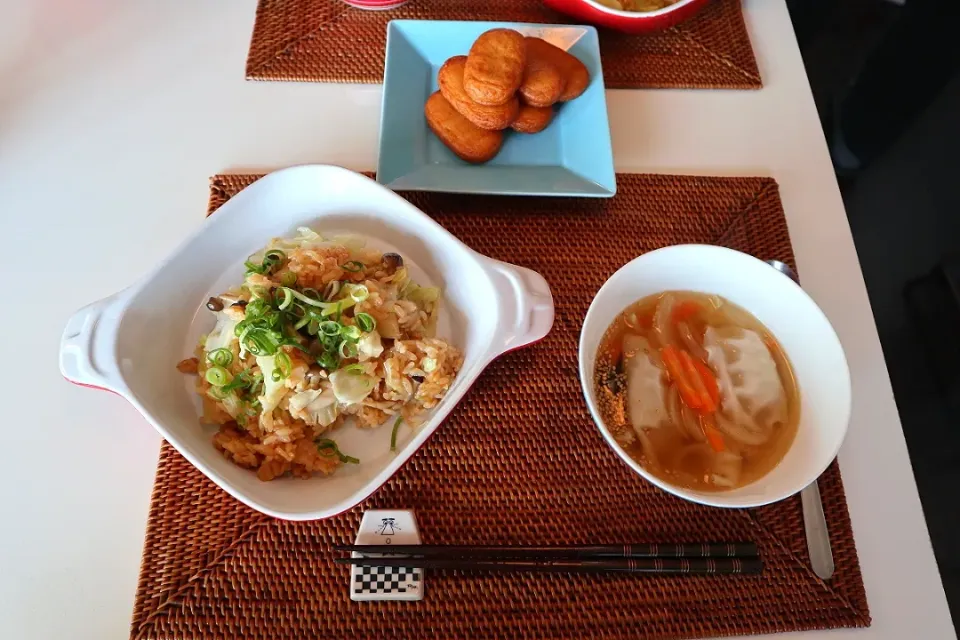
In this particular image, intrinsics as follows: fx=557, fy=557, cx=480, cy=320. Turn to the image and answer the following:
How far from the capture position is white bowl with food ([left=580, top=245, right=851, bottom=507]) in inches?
38.8

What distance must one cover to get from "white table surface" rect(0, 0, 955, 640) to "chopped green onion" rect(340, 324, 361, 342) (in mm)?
480

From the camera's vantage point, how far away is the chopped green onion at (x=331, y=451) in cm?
103

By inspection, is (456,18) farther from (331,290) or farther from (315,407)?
(315,407)

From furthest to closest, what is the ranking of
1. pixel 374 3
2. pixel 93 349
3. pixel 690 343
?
pixel 374 3, pixel 690 343, pixel 93 349

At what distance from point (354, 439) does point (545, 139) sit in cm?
87

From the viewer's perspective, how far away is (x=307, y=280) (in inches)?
41.4

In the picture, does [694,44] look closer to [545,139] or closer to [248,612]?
[545,139]

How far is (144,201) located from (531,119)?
97cm

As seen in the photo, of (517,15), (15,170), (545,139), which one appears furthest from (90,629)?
(517,15)


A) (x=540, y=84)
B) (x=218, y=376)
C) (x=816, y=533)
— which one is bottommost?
(x=816, y=533)

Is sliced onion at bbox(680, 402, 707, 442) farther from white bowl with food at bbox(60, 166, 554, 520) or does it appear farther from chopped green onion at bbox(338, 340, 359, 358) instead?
chopped green onion at bbox(338, 340, 359, 358)

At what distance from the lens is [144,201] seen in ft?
4.47

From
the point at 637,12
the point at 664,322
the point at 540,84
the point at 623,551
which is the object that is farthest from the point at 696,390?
the point at 637,12

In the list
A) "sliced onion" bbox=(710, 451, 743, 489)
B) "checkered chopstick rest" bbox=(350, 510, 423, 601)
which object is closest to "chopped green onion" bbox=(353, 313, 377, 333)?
"checkered chopstick rest" bbox=(350, 510, 423, 601)
